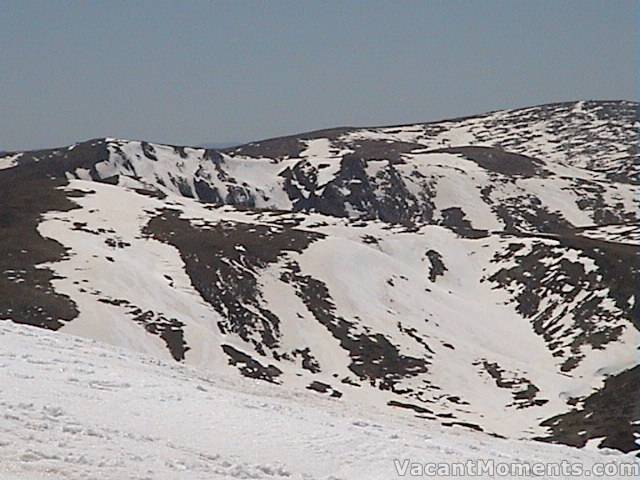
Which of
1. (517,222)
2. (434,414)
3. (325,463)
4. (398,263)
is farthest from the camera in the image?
(517,222)

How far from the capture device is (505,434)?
45.0 metres

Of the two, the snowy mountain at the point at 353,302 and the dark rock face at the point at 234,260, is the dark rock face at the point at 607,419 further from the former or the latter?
Answer: the dark rock face at the point at 234,260

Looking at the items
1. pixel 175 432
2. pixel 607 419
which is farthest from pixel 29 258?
pixel 175 432

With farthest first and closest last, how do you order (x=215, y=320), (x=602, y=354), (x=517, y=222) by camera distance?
(x=517, y=222) < (x=602, y=354) < (x=215, y=320)

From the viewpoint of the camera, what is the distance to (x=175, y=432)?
50.8 ft

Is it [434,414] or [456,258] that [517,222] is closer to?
[456,258]

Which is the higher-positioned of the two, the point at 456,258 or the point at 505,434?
the point at 456,258

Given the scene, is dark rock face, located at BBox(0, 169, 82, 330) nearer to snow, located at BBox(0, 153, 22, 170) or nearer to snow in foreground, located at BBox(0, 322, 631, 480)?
snow in foreground, located at BBox(0, 322, 631, 480)

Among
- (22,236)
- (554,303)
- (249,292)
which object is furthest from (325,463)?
(554,303)

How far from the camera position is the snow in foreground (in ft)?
40.7

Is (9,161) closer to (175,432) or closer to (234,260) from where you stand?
(234,260)

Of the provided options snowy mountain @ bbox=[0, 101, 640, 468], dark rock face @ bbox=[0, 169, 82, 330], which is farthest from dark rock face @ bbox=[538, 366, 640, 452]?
dark rock face @ bbox=[0, 169, 82, 330]

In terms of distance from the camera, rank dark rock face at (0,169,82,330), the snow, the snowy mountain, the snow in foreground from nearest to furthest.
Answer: the snow in foreground → dark rock face at (0,169,82,330) → the snowy mountain → the snow

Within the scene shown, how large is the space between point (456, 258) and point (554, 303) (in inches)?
624
